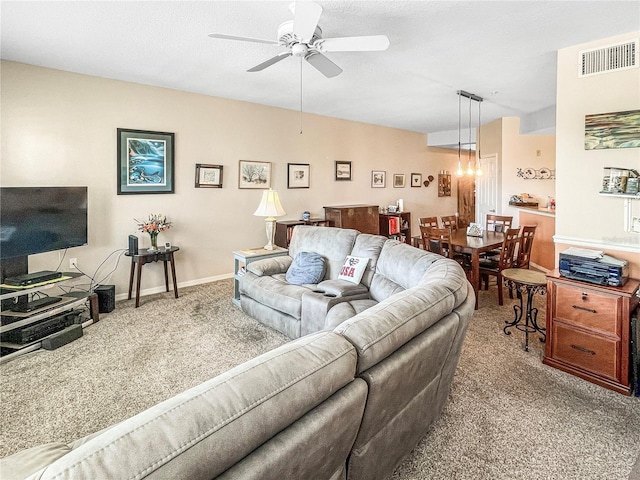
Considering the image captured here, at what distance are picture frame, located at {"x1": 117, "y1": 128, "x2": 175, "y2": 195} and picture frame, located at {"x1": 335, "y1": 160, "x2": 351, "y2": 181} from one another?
121 inches

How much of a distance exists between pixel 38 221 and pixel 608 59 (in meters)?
5.42

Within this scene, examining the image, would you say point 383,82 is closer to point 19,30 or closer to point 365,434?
point 19,30

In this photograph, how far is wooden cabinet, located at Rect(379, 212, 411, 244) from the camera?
287 inches

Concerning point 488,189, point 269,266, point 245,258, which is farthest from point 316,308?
point 488,189

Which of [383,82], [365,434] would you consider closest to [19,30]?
[383,82]

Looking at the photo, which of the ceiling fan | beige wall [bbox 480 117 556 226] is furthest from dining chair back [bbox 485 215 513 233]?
the ceiling fan

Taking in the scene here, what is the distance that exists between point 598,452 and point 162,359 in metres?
3.06

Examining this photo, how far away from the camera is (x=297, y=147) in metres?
→ 6.00

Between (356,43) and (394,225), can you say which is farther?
(394,225)

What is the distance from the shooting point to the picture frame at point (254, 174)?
5.37 m

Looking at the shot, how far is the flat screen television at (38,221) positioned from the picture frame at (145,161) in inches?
26.2

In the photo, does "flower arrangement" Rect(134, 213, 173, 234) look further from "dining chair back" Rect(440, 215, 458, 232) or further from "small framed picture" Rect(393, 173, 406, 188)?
"small framed picture" Rect(393, 173, 406, 188)

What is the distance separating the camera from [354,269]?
330 cm

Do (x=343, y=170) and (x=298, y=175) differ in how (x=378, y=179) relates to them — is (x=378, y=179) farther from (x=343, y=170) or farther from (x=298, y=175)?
(x=298, y=175)
